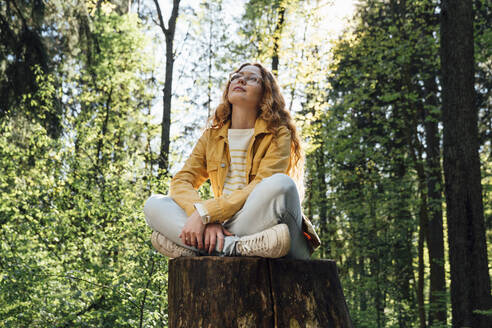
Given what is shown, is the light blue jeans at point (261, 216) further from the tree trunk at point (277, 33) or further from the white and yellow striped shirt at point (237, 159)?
the tree trunk at point (277, 33)

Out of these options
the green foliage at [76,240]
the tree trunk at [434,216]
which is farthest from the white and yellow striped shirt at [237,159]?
the tree trunk at [434,216]

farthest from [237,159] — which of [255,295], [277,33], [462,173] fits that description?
[277,33]

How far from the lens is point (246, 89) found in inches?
107

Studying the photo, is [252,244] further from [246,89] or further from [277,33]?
[277,33]

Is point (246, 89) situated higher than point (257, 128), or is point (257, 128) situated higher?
point (246, 89)

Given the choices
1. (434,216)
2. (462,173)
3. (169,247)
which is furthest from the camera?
(434,216)

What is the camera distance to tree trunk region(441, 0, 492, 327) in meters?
4.47

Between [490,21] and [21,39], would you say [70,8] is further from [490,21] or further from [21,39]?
[490,21]

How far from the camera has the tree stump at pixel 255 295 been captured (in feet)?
6.40

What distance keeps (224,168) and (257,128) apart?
0.31 m

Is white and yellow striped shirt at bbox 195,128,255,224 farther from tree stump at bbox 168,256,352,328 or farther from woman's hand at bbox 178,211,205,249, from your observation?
tree stump at bbox 168,256,352,328

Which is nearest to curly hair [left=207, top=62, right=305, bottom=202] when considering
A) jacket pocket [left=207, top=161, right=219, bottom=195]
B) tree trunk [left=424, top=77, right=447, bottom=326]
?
jacket pocket [left=207, top=161, right=219, bottom=195]

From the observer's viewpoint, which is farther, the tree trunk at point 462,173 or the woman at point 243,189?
the tree trunk at point 462,173

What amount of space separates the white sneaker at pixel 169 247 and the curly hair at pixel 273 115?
762 mm
